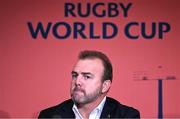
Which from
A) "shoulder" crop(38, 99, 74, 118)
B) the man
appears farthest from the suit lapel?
"shoulder" crop(38, 99, 74, 118)

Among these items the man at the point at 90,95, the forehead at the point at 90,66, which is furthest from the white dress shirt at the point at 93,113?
the forehead at the point at 90,66

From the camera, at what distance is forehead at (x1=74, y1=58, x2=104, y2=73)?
75.8 inches

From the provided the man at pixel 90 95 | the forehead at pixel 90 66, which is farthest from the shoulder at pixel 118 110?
the forehead at pixel 90 66

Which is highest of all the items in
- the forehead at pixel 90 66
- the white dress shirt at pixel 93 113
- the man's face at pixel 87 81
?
the forehead at pixel 90 66

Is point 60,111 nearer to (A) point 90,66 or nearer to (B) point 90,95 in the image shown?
(B) point 90,95

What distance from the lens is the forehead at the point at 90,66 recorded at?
1925 millimetres

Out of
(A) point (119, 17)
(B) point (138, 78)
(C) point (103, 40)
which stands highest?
(A) point (119, 17)

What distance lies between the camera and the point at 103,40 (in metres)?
2.80

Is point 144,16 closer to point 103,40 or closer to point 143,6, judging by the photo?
point 143,6

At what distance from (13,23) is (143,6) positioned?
1.04 m

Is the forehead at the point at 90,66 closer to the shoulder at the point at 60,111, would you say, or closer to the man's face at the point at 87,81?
the man's face at the point at 87,81

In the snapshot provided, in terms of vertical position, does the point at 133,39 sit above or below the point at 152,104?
above

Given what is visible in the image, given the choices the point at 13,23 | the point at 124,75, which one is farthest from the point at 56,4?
the point at 124,75

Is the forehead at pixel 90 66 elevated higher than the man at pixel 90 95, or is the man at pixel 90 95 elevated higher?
the forehead at pixel 90 66
